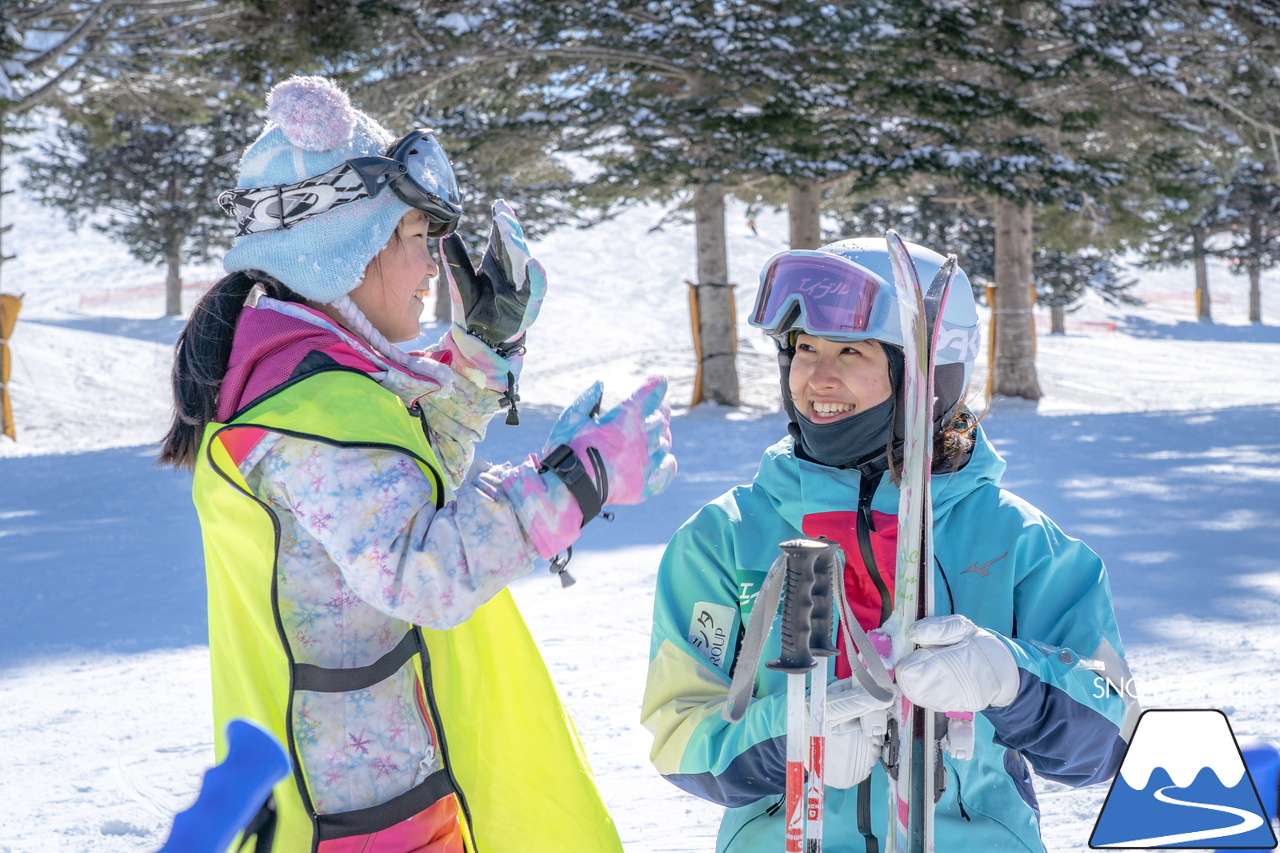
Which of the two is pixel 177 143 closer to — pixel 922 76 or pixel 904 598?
pixel 922 76

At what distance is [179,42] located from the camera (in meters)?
14.6

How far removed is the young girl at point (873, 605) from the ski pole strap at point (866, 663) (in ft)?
0.07

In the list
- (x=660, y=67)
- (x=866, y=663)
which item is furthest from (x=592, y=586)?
(x=660, y=67)

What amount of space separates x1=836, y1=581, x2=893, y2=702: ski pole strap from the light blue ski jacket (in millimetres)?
180

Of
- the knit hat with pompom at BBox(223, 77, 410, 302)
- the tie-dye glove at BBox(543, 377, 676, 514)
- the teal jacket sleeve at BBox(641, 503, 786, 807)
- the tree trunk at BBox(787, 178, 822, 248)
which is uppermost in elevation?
the tree trunk at BBox(787, 178, 822, 248)

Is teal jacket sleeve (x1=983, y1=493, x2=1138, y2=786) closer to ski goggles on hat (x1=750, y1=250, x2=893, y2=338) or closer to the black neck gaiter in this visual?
the black neck gaiter

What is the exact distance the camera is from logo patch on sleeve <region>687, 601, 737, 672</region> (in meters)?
1.74

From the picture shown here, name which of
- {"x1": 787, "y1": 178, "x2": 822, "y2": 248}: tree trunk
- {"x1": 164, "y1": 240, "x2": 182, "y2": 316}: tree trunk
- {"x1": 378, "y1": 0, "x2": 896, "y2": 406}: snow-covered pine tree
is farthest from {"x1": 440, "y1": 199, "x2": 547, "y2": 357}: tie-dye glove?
{"x1": 164, "y1": 240, "x2": 182, "y2": 316}: tree trunk

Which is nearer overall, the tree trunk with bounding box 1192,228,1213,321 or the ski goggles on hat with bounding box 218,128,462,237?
the ski goggles on hat with bounding box 218,128,462,237

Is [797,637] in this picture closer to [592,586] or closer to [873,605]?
[873,605]

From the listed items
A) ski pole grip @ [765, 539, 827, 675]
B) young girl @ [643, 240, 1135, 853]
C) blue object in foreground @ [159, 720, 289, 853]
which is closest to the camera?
blue object in foreground @ [159, 720, 289, 853]

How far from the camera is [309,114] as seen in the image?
1604 millimetres

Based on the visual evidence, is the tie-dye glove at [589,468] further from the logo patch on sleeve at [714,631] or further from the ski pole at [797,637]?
the logo patch on sleeve at [714,631]

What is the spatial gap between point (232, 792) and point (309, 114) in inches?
41.6
